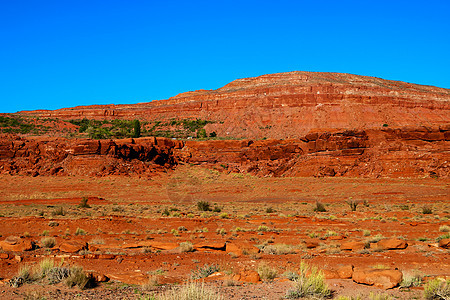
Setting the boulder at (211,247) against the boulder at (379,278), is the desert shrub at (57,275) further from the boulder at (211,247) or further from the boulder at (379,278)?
the boulder at (379,278)

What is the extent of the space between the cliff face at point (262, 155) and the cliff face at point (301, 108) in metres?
Result: 19.4

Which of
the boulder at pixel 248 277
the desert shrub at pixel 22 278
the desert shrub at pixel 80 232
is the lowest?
the desert shrub at pixel 80 232

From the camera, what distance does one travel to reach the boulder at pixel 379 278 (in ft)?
25.0

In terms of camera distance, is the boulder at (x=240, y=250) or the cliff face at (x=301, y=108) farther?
the cliff face at (x=301, y=108)

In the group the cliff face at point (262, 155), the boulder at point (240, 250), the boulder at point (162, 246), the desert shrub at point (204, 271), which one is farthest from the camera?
the cliff face at point (262, 155)

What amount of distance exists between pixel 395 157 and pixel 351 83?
5658cm

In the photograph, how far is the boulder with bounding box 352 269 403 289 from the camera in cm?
762

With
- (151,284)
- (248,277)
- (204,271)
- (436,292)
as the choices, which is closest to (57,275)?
(151,284)

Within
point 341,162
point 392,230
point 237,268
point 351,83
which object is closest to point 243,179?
point 341,162

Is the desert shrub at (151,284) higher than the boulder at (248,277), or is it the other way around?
the desert shrub at (151,284)

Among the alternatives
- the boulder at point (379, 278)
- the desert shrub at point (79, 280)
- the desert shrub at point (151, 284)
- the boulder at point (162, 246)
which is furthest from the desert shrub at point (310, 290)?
the boulder at point (162, 246)

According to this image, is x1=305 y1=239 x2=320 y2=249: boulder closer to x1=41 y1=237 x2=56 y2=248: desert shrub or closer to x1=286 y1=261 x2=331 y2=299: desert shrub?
x1=286 y1=261 x2=331 y2=299: desert shrub

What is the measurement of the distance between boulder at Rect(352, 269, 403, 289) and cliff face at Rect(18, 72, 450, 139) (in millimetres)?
65245

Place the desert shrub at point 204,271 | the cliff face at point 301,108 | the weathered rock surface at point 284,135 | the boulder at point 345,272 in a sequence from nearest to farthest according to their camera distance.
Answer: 1. the boulder at point 345,272
2. the desert shrub at point 204,271
3. the weathered rock surface at point 284,135
4. the cliff face at point 301,108
